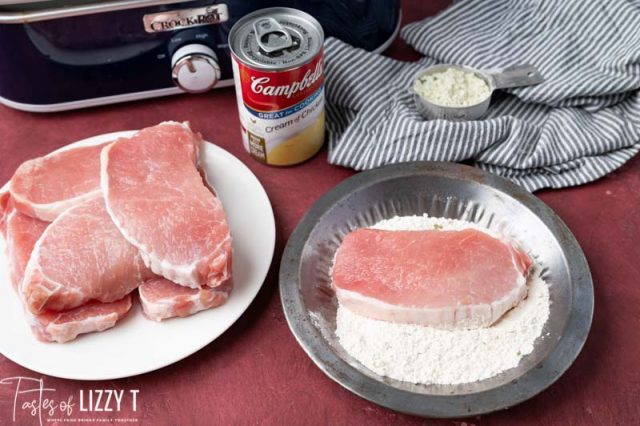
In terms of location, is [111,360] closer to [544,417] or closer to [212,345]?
[212,345]

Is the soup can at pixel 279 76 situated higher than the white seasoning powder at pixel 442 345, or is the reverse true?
the soup can at pixel 279 76

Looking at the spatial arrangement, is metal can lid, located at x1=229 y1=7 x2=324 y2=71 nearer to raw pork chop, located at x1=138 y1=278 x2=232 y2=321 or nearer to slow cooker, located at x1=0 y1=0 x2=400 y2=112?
slow cooker, located at x1=0 y1=0 x2=400 y2=112

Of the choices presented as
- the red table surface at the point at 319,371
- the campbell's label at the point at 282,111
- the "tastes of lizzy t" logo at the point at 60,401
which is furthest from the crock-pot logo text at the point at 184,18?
the "tastes of lizzy t" logo at the point at 60,401

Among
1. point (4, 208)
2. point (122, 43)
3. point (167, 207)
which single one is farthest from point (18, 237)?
point (122, 43)

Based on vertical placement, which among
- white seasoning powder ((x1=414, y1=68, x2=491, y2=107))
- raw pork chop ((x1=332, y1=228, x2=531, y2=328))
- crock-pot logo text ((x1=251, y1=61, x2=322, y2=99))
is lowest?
raw pork chop ((x1=332, y1=228, x2=531, y2=328))

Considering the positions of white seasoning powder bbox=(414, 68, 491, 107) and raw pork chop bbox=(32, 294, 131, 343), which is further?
white seasoning powder bbox=(414, 68, 491, 107)

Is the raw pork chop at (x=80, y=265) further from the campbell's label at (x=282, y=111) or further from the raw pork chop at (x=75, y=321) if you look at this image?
the campbell's label at (x=282, y=111)

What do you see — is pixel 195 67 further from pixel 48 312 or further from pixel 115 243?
pixel 48 312

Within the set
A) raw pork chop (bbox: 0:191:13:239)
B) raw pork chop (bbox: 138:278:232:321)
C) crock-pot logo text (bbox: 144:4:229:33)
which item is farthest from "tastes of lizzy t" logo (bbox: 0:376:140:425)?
crock-pot logo text (bbox: 144:4:229:33)

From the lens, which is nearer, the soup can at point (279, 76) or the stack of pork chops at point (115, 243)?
the stack of pork chops at point (115, 243)
